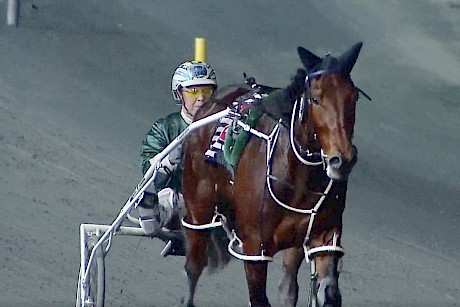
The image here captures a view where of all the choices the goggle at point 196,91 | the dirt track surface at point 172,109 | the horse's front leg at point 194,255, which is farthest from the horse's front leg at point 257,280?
the dirt track surface at point 172,109

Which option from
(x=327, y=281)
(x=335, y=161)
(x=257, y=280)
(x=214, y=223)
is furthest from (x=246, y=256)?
(x=335, y=161)

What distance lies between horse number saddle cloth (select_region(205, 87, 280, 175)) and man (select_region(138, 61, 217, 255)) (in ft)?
1.20

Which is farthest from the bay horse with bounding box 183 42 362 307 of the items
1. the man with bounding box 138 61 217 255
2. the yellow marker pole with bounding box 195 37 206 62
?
the yellow marker pole with bounding box 195 37 206 62

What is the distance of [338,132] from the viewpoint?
18.1 ft

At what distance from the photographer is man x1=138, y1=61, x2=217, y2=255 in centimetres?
700

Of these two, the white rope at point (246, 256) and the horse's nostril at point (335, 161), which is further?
the white rope at point (246, 256)

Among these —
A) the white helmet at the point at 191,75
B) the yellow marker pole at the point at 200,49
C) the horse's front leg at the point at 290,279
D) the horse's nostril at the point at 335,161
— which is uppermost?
the yellow marker pole at the point at 200,49

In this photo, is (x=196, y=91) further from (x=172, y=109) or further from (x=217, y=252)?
(x=172, y=109)

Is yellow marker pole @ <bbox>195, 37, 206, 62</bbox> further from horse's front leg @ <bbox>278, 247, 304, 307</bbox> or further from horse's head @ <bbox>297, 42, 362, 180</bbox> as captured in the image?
horse's head @ <bbox>297, 42, 362, 180</bbox>

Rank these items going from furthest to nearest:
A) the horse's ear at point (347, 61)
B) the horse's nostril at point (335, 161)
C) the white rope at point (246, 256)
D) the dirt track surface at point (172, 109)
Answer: the dirt track surface at point (172, 109)
the white rope at point (246, 256)
the horse's ear at point (347, 61)
the horse's nostril at point (335, 161)

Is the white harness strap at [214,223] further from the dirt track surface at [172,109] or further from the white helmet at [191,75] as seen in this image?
the dirt track surface at [172,109]

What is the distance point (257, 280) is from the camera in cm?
613

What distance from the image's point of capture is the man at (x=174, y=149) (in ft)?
23.0

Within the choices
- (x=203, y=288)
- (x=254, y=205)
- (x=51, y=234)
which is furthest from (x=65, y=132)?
(x=254, y=205)
